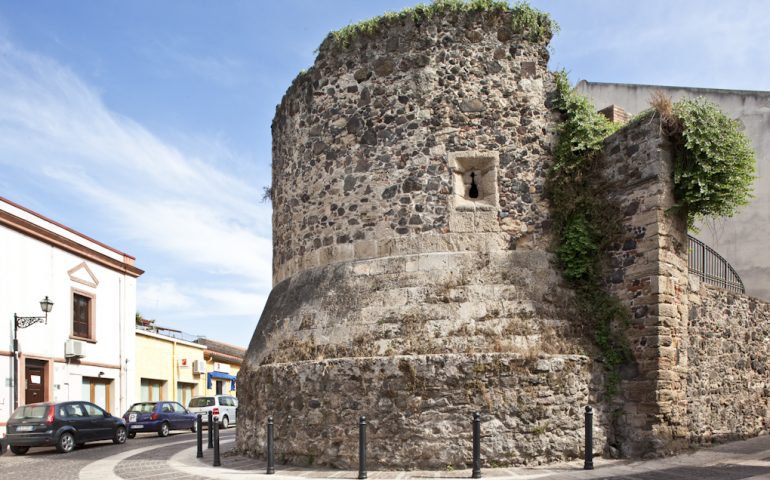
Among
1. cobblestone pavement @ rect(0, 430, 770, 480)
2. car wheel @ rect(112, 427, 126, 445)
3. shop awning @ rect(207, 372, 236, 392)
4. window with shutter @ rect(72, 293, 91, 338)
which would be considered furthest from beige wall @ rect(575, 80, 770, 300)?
shop awning @ rect(207, 372, 236, 392)

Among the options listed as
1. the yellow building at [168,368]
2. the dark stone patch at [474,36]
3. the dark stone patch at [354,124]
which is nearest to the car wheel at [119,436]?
the yellow building at [168,368]

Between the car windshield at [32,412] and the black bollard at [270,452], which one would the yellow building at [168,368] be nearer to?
the car windshield at [32,412]

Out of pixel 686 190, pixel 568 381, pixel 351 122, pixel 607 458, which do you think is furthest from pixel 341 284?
pixel 686 190

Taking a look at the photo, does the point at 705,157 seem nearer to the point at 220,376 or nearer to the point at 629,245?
the point at 629,245

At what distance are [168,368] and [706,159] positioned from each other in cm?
2237

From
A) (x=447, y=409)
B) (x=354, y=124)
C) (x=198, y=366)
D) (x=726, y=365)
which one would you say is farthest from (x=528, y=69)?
(x=198, y=366)

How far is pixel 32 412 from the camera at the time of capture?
14180 millimetres

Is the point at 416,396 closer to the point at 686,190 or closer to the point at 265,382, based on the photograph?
the point at 265,382

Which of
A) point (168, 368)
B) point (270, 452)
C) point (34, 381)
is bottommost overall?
point (168, 368)

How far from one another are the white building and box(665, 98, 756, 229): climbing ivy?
1550 centimetres

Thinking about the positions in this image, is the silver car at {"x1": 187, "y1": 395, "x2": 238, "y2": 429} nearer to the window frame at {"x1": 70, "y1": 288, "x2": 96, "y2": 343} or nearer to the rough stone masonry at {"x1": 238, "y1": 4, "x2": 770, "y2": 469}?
the window frame at {"x1": 70, "y1": 288, "x2": 96, "y2": 343}

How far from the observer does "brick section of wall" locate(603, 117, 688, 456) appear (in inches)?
365

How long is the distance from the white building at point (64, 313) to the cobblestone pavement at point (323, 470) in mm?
5371

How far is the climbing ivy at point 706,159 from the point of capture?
972 cm
